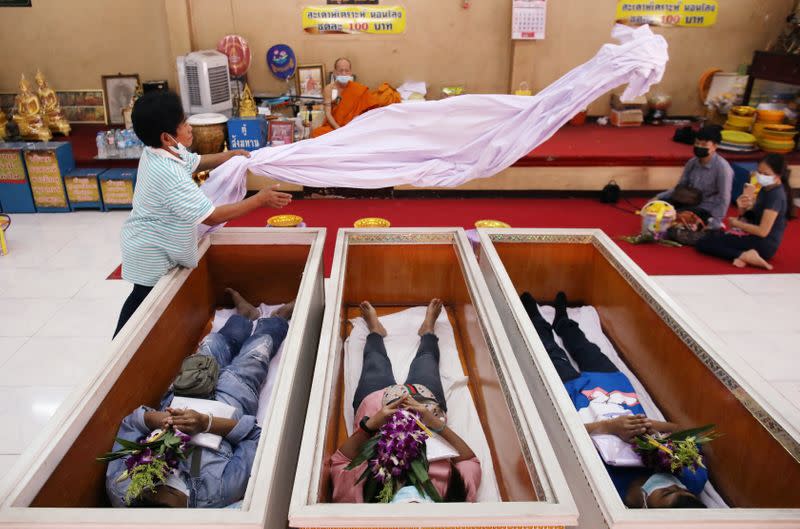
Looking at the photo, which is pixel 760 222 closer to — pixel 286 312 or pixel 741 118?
pixel 741 118

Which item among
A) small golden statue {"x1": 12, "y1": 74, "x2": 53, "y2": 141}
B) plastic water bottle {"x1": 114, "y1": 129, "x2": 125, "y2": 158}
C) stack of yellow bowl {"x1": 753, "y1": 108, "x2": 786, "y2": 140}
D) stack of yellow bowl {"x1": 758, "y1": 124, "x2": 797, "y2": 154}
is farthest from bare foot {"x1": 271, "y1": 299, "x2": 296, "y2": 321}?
stack of yellow bowl {"x1": 753, "y1": 108, "x2": 786, "y2": 140}

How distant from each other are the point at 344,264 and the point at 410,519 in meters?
1.47

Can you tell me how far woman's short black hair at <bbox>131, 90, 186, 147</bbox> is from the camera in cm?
207

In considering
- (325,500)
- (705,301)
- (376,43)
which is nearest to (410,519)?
(325,500)

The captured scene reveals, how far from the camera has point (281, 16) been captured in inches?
235

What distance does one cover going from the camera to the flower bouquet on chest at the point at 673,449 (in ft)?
5.54

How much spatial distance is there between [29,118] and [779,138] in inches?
286

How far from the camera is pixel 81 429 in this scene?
5.17 feet

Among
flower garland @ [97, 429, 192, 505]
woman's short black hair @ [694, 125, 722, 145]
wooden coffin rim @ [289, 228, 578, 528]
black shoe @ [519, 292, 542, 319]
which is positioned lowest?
black shoe @ [519, 292, 542, 319]

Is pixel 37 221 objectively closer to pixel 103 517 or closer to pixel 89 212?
pixel 89 212

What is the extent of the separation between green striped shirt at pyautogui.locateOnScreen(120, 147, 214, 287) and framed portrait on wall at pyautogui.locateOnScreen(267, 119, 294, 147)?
9.42 feet

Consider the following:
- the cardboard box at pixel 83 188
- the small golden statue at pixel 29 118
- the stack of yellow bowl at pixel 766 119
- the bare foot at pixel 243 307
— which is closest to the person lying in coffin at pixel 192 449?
the bare foot at pixel 243 307

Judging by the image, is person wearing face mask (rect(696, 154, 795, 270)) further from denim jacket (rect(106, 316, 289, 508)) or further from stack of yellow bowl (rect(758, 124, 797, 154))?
denim jacket (rect(106, 316, 289, 508))

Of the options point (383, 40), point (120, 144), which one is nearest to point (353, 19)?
point (383, 40)
